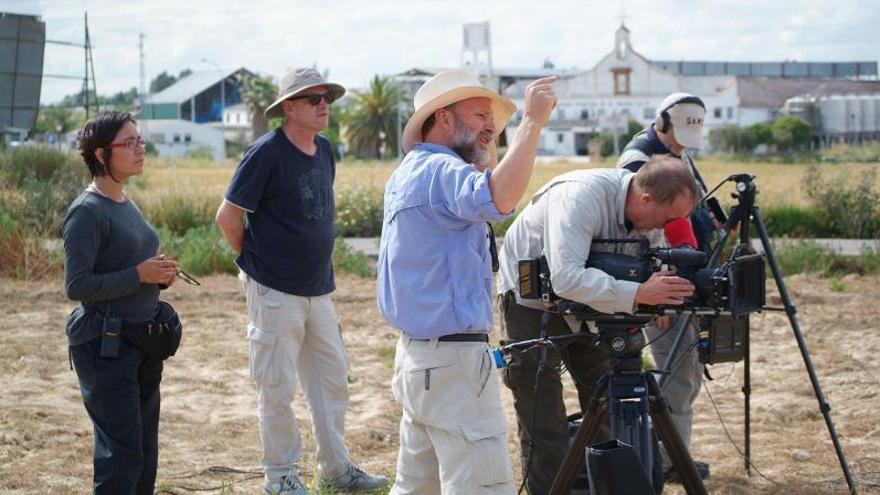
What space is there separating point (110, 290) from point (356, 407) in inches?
139

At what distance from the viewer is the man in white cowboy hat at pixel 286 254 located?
5676 millimetres

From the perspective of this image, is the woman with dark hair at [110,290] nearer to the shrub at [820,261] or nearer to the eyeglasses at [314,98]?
the eyeglasses at [314,98]

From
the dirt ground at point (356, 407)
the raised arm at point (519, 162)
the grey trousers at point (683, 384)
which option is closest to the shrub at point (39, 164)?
the dirt ground at point (356, 407)

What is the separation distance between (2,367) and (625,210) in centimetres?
576

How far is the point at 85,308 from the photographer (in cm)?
475

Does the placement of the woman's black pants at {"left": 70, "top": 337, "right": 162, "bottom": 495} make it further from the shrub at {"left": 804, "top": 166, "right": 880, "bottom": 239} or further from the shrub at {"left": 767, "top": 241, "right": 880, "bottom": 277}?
the shrub at {"left": 804, "top": 166, "right": 880, "bottom": 239}

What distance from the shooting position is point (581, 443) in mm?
4609

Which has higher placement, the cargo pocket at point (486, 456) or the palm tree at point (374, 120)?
the palm tree at point (374, 120)

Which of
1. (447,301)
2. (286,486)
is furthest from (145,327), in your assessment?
→ (447,301)

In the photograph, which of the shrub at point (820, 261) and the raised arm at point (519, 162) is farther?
the shrub at point (820, 261)

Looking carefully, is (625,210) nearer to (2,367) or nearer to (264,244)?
(264,244)

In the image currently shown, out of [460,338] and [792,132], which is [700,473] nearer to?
[460,338]

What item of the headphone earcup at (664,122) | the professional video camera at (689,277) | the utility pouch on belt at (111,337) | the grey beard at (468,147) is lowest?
the utility pouch on belt at (111,337)

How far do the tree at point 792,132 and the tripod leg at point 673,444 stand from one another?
66878 millimetres
